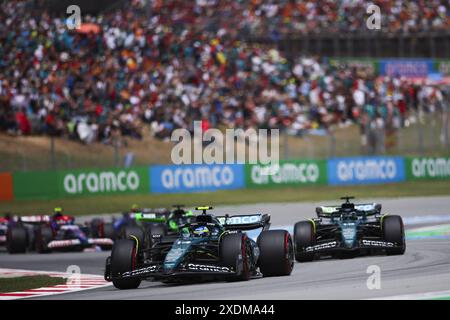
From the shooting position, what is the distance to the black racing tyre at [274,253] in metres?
13.8

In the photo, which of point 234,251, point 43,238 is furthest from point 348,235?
point 43,238

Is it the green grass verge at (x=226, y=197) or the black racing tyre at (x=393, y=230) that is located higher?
the green grass verge at (x=226, y=197)

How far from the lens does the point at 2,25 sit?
3506 cm

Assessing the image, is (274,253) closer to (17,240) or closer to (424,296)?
(424,296)

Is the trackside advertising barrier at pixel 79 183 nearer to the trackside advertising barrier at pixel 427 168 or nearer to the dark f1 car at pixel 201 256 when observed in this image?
the trackside advertising barrier at pixel 427 168

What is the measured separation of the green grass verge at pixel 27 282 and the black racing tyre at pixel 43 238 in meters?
4.97

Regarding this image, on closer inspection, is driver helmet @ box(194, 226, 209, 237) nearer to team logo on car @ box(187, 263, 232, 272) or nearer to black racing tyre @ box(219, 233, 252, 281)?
black racing tyre @ box(219, 233, 252, 281)

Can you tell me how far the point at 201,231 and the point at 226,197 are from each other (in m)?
19.2

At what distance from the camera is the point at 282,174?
3469 centimetres

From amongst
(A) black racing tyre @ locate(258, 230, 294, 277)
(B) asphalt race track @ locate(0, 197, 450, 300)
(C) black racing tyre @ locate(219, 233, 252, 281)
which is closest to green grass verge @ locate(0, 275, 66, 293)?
(B) asphalt race track @ locate(0, 197, 450, 300)

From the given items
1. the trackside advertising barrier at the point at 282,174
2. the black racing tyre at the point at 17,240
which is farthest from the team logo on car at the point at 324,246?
the trackside advertising barrier at the point at 282,174

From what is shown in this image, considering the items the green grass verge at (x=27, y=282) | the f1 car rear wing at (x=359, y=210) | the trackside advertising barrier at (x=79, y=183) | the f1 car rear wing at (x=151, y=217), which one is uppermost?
the trackside advertising barrier at (x=79, y=183)

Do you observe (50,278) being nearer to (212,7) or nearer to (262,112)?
(262,112)

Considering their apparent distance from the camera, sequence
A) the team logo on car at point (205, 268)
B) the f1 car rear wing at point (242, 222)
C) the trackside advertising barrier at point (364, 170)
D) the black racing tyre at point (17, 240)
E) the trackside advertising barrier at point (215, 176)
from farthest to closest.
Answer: the trackside advertising barrier at point (364, 170) < the trackside advertising barrier at point (215, 176) < the black racing tyre at point (17, 240) < the f1 car rear wing at point (242, 222) < the team logo on car at point (205, 268)
